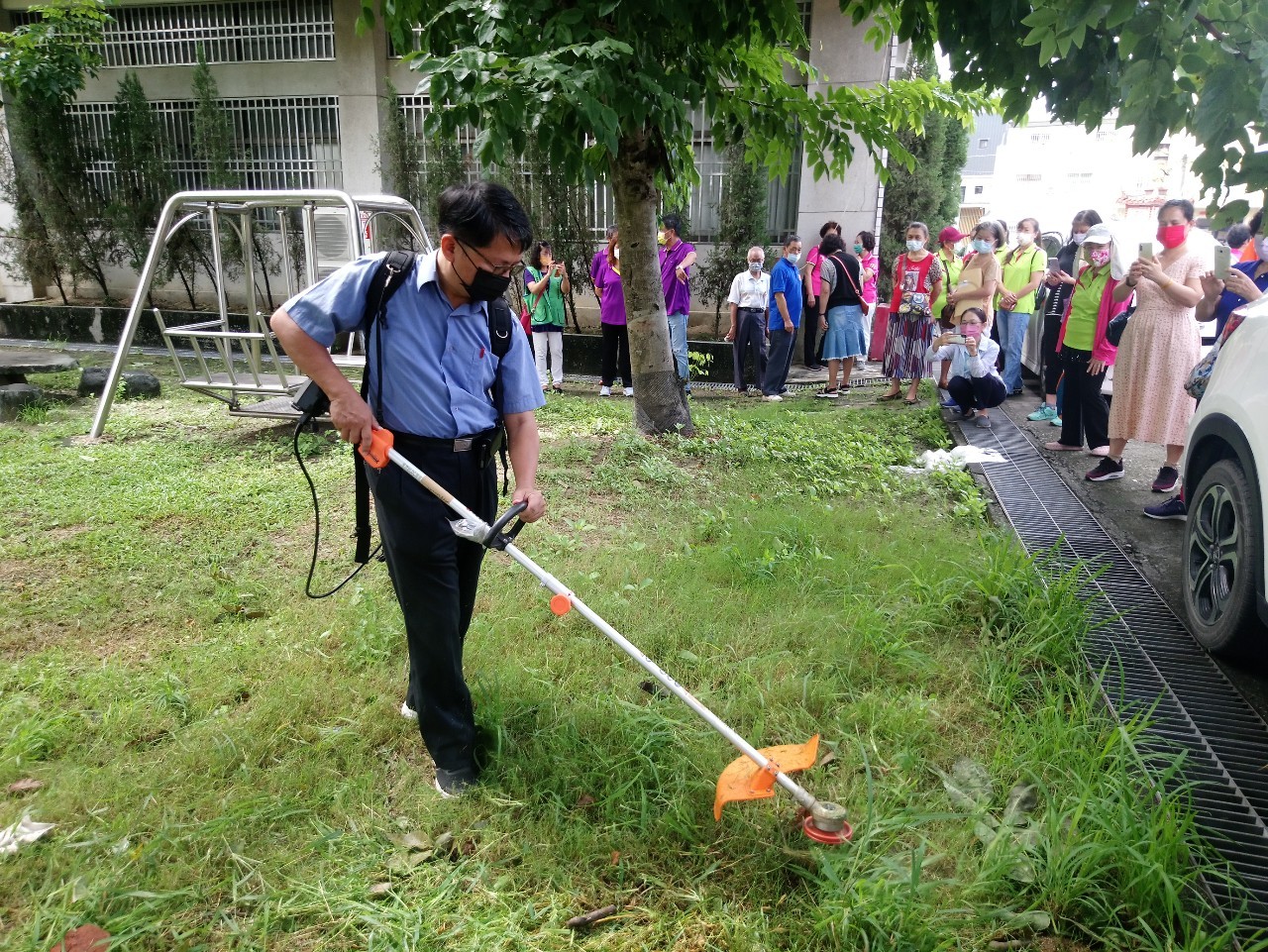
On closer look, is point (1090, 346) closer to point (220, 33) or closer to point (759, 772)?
point (759, 772)

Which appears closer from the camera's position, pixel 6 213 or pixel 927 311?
pixel 927 311

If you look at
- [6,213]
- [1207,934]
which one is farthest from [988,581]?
[6,213]

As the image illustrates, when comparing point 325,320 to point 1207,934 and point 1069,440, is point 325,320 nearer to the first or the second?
point 1207,934

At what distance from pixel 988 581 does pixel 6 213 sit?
17.8m

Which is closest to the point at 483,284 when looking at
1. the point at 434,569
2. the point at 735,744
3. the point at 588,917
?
the point at 434,569

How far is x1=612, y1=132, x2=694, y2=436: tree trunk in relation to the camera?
627 cm

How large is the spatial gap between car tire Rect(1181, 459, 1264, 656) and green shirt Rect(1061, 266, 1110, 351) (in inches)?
111

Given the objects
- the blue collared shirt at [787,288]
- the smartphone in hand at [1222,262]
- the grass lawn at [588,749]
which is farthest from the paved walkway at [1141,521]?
the blue collared shirt at [787,288]

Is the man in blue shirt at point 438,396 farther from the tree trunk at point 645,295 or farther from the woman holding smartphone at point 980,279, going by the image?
the woman holding smartphone at point 980,279

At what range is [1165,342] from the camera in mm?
5598

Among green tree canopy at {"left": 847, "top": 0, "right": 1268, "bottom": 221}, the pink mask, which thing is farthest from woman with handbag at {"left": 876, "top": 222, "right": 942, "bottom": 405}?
green tree canopy at {"left": 847, "top": 0, "right": 1268, "bottom": 221}

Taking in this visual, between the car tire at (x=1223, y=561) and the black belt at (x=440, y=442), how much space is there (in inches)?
116

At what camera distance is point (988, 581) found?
389 centimetres

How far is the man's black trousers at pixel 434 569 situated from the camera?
8.71 ft
